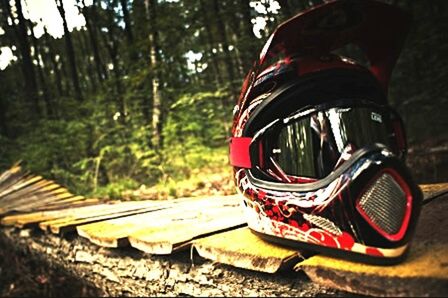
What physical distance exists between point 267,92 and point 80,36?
6.81m

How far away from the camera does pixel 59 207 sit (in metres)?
4.07

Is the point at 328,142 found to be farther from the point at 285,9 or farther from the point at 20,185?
the point at 20,185

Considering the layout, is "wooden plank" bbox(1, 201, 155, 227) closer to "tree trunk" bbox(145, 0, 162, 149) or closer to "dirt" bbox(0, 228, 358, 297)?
"dirt" bbox(0, 228, 358, 297)

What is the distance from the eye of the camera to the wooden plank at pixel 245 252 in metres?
1.27

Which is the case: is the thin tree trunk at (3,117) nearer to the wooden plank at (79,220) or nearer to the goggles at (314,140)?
the wooden plank at (79,220)

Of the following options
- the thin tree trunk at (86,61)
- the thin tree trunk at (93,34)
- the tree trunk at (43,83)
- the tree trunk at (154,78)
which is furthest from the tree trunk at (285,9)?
the thin tree trunk at (86,61)

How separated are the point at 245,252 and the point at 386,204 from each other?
0.58 metres

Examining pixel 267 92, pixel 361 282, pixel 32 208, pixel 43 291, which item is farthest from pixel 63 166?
pixel 361 282

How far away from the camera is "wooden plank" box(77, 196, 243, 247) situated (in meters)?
2.19

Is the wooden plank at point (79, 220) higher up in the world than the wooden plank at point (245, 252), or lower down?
lower down

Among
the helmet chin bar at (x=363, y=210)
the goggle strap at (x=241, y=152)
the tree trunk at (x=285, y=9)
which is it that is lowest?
the helmet chin bar at (x=363, y=210)

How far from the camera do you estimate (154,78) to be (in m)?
6.26

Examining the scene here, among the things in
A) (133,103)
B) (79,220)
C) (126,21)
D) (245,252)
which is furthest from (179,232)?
(126,21)

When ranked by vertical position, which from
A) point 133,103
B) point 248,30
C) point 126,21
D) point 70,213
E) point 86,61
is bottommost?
point 70,213
